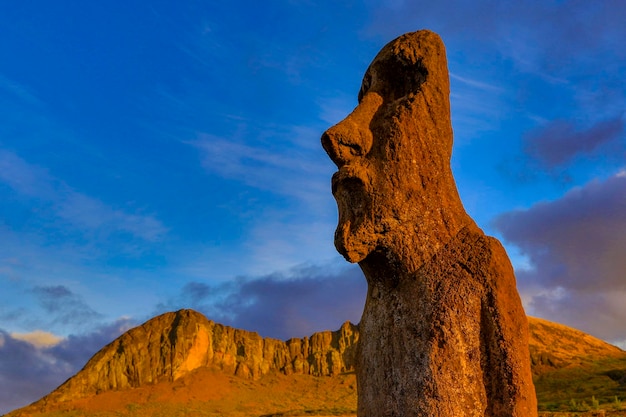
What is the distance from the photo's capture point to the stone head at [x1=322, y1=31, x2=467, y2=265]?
5285 mm

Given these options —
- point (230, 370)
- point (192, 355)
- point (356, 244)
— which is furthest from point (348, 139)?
point (230, 370)

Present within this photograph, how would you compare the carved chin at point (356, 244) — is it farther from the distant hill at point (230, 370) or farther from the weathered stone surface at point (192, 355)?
the weathered stone surface at point (192, 355)

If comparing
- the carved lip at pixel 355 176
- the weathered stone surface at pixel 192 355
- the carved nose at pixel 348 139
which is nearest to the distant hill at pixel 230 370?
the weathered stone surface at pixel 192 355

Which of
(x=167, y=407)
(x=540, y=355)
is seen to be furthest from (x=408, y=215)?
(x=540, y=355)

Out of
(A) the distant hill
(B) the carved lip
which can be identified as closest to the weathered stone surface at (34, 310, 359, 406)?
(A) the distant hill

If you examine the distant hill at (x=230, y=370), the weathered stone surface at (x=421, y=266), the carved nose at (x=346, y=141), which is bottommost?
the weathered stone surface at (x=421, y=266)

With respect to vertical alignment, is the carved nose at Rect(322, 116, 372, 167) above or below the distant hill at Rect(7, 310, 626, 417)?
below

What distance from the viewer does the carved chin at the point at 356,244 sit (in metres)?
5.20

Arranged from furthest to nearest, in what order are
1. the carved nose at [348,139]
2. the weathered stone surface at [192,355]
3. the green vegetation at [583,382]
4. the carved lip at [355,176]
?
the weathered stone surface at [192,355]
the green vegetation at [583,382]
the carved nose at [348,139]
the carved lip at [355,176]

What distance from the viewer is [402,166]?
17.9ft

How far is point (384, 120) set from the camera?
5.69 meters

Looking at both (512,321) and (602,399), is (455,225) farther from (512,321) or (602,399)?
(602,399)

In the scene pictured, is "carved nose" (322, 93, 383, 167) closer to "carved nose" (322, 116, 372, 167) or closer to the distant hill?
"carved nose" (322, 116, 372, 167)

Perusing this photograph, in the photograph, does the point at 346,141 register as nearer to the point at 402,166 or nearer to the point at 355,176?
the point at 355,176
